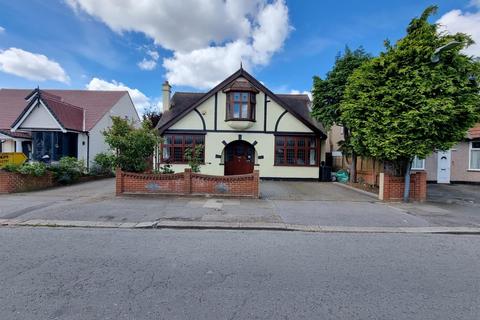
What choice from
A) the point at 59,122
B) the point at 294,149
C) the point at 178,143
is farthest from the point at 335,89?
the point at 59,122

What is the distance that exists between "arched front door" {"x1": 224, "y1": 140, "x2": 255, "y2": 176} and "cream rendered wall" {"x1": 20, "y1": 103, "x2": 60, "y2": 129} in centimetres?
1084

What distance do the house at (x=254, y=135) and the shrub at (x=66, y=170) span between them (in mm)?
4712

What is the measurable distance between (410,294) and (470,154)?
58.8 ft

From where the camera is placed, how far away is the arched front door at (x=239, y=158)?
705 inches

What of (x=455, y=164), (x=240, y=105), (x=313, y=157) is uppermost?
(x=240, y=105)

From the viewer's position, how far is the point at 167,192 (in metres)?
10.4

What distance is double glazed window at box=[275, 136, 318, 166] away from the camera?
17.7 m

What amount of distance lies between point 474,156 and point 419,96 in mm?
11493

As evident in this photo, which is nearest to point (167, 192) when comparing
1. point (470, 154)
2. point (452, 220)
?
point (452, 220)

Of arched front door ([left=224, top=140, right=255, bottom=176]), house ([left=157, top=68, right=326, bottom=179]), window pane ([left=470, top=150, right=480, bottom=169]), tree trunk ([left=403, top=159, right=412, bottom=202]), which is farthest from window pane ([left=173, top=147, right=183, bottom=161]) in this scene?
window pane ([left=470, top=150, right=480, bottom=169])

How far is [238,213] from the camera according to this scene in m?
7.92

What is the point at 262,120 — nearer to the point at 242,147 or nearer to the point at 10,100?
the point at 242,147

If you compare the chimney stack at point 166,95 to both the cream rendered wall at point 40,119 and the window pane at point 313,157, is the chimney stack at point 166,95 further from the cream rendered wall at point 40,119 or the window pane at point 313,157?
the window pane at point 313,157

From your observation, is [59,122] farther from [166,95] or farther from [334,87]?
[334,87]
